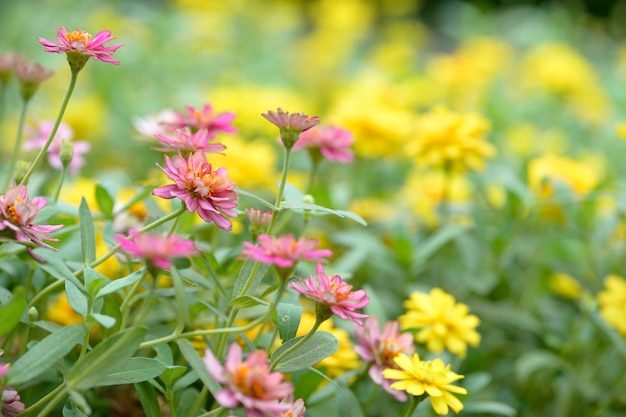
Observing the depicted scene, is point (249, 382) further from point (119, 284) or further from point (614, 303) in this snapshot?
point (614, 303)

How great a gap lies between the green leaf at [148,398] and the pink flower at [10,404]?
0.35ft

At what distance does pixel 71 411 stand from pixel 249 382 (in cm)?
22

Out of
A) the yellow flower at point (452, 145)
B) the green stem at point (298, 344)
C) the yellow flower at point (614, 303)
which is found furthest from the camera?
the yellow flower at point (452, 145)

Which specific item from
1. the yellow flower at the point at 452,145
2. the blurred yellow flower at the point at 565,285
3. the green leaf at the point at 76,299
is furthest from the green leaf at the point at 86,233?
the blurred yellow flower at the point at 565,285

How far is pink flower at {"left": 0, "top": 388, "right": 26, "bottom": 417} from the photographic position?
636mm

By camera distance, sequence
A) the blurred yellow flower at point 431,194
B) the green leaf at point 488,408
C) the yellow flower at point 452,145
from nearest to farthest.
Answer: the green leaf at point 488,408
the yellow flower at point 452,145
the blurred yellow flower at point 431,194

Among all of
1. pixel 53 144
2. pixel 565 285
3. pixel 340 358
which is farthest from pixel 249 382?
pixel 565 285

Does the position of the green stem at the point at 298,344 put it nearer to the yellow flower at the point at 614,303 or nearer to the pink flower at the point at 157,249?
the pink flower at the point at 157,249

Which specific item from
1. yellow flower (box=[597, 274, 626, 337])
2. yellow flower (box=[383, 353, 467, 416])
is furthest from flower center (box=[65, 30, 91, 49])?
yellow flower (box=[597, 274, 626, 337])

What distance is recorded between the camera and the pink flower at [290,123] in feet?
2.24

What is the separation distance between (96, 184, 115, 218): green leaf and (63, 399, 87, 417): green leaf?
0.94ft

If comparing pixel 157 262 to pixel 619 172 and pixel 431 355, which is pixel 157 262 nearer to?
pixel 431 355

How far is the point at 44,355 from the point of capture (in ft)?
1.97

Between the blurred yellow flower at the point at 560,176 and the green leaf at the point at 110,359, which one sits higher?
the green leaf at the point at 110,359
